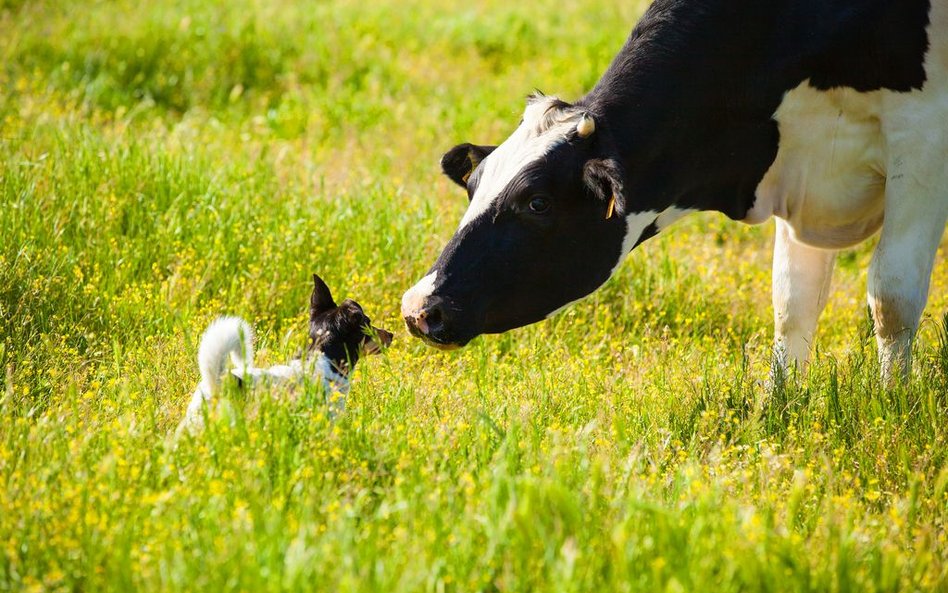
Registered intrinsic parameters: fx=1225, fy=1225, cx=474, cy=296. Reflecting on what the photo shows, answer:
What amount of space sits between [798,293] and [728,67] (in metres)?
1.31

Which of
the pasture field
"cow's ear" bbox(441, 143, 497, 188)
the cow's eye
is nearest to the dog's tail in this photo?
the pasture field

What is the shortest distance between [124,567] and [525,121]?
2661 mm

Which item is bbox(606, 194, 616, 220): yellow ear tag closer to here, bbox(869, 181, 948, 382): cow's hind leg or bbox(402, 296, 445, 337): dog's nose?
bbox(402, 296, 445, 337): dog's nose

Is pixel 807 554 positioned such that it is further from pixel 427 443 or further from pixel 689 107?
pixel 689 107

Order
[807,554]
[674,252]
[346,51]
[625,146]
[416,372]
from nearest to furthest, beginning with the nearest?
[807,554], [625,146], [416,372], [674,252], [346,51]

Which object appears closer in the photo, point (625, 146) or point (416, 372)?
point (625, 146)

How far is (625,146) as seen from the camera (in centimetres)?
518

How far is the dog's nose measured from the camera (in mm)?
4914

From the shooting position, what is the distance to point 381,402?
16.1ft

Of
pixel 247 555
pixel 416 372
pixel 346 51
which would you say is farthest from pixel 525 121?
pixel 346 51

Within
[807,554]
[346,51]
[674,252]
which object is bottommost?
[807,554]

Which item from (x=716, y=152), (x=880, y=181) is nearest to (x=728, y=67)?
(x=716, y=152)

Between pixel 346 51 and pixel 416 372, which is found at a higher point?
pixel 346 51

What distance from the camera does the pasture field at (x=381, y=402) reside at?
3.51 m
